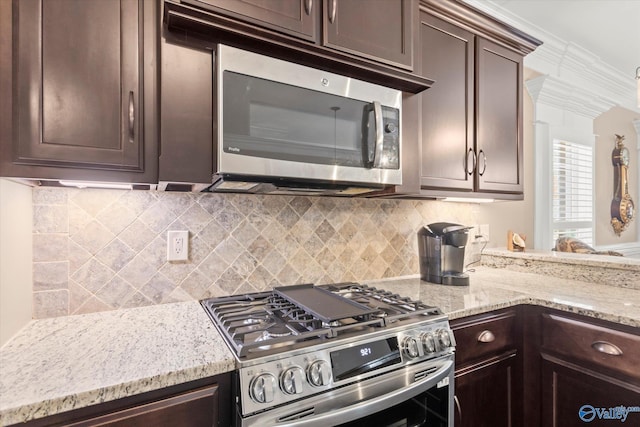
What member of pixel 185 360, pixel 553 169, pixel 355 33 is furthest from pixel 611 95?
pixel 185 360

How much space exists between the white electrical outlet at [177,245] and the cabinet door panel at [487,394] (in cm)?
123

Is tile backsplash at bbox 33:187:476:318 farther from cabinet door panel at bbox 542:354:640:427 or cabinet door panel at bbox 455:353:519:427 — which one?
cabinet door panel at bbox 542:354:640:427

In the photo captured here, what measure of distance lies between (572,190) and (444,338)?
2.82 meters

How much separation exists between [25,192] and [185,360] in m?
0.84

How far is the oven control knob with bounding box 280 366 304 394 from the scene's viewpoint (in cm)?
89

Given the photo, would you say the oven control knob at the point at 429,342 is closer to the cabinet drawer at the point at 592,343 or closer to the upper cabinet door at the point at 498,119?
the cabinet drawer at the point at 592,343

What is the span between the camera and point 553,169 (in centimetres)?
291

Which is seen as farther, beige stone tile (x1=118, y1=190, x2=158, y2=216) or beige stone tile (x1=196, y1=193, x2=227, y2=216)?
beige stone tile (x1=196, y1=193, x2=227, y2=216)

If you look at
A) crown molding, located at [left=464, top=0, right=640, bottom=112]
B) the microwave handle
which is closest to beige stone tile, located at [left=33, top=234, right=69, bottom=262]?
the microwave handle

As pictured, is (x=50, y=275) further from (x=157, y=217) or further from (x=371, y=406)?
(x=371, y=406)

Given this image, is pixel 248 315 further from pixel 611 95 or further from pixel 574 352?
pixel 611 95

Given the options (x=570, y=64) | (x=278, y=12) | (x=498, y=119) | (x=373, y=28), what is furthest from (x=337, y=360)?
(x=570, y=64)

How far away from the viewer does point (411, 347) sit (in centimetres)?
112

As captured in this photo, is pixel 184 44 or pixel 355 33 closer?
pixel 184 44
